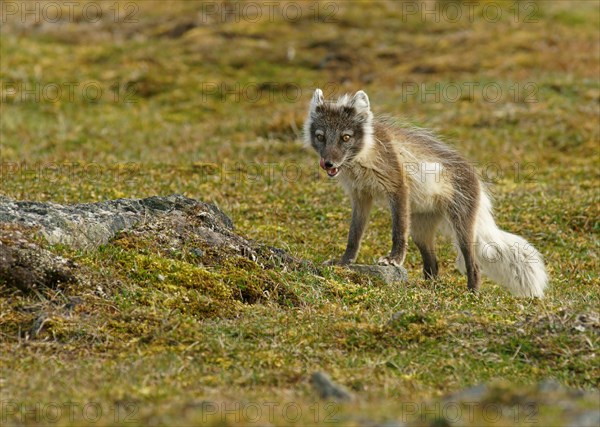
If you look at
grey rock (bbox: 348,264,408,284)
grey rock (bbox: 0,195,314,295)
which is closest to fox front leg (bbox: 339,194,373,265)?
grey rock (bbox: 348,264,408,284)

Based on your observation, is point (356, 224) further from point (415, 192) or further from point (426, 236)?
point (426, 236)

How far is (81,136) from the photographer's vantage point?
2095 cm

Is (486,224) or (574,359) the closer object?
(574,359)

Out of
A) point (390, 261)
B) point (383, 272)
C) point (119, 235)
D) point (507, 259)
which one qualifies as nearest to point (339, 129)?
point (390, 261)

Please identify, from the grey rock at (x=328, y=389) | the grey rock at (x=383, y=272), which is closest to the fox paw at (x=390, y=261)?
the grey rock at (x=383, y=272)

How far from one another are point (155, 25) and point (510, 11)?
49.4 ft

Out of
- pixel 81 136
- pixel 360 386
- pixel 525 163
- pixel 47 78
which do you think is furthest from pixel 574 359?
pixel 47 78

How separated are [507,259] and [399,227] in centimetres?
161

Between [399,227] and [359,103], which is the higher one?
[359,103]

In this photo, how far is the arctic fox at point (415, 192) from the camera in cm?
1132

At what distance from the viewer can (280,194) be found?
15.2 metres

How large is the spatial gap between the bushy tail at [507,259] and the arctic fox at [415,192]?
1 cm

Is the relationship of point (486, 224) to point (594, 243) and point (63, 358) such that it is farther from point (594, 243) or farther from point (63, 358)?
point (63, 358)

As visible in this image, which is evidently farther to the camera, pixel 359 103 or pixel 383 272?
pixel 359 103
